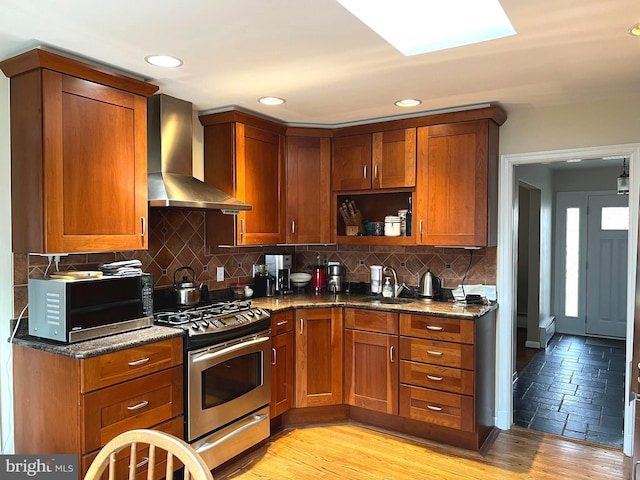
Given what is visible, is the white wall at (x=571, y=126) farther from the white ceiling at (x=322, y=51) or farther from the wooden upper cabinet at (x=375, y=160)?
the wooden upper cabinet at (x=375, y=160)

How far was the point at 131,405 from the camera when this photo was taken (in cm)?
235

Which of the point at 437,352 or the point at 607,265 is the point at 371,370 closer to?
the point at 437,352

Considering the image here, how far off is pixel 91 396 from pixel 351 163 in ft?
8.12

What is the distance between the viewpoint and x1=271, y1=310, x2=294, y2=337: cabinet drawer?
3295 millimetres

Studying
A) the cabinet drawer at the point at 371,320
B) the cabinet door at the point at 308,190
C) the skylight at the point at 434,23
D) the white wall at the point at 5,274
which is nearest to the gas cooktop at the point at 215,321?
Answer: the cabinet drawer at the point at 371,320

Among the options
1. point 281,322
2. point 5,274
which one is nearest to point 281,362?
point 281,322

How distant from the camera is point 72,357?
2.15m

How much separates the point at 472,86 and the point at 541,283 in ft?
12.4

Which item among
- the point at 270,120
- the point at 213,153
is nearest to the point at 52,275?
the point at 213,153

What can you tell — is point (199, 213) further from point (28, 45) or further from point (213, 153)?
point (28, 45)

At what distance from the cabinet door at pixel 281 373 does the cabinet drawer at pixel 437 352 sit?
2.66 ft

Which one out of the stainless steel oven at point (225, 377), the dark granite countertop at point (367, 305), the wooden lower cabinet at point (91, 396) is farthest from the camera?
the dark granite countertop at point (367, 305)

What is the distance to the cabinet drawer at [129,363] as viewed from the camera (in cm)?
217

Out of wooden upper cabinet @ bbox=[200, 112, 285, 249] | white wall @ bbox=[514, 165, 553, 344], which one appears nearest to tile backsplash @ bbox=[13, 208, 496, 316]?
wooden upper cabinet @ bbox=[200, 112, 285, 249]
